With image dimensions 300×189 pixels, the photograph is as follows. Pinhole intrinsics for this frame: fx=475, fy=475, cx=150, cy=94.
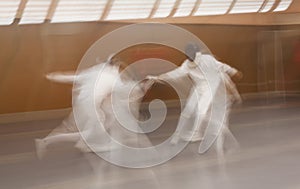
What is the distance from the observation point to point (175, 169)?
531 centimetres

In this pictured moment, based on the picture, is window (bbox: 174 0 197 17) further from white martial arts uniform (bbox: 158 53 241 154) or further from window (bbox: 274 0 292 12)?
white martial arts uniform (bbox: 158 53 241 154)

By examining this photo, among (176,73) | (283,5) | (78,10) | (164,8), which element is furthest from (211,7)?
(176,73)

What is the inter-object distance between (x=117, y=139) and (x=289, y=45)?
342 inches

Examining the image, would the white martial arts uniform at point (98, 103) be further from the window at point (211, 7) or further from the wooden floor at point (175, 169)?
the window at point (211, 7)

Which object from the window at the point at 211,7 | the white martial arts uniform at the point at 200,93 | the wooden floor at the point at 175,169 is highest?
the window at the point at 211,7

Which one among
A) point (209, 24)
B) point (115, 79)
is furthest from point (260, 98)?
point (115, 79)

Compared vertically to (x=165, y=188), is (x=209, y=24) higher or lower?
higher

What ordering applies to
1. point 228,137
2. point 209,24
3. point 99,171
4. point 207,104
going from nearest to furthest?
1. point 99,171
2. point 207,104
3. point 228,137
4. point 209,24

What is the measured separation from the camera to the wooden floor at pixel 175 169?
4715 mm

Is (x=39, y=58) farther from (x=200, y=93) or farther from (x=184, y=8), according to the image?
(x=200, y=93)

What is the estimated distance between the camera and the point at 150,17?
983 cm

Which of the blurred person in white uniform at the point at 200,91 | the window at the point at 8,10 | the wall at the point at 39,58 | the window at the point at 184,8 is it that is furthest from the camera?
the window at the point at 184,8

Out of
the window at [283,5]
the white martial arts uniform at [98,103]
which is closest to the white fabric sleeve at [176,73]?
the white martial arts uniform at [98,103]

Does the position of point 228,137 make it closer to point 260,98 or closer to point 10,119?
point 10,119
